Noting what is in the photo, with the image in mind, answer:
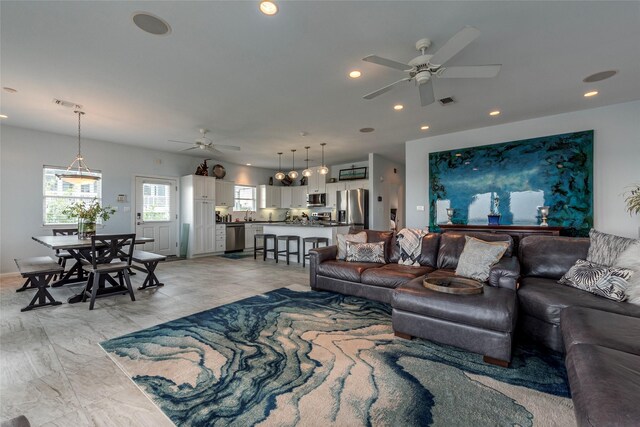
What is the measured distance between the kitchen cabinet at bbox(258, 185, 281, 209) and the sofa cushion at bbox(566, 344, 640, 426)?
28.4 ft

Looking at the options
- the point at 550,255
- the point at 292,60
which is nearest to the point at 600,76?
the point at 550,255

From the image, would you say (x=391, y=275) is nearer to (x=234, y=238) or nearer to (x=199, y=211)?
(x=199, y=211)

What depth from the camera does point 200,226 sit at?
7.42 metres

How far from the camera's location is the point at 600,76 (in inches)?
132

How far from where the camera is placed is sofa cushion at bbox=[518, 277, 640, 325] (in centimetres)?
208

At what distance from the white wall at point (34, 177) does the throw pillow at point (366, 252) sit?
18.2ft

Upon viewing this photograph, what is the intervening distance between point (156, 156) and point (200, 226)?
81.9 inches

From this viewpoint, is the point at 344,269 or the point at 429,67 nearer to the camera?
the point at 429,67

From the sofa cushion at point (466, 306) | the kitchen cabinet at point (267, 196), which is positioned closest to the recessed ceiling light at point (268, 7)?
the sofa cushion at point (466, 306)

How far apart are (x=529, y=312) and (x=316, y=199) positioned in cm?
708

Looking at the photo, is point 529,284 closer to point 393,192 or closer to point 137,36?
point 137,36

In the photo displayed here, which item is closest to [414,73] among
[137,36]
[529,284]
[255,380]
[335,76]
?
[335,76]

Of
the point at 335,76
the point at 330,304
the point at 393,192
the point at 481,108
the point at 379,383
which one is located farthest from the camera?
Result: the point at 393,192

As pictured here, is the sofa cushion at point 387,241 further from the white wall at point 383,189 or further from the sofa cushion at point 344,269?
the white wall at point 383,189
